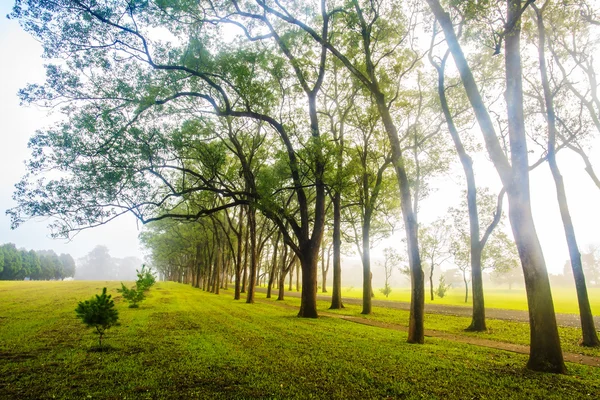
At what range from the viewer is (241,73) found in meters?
15.6

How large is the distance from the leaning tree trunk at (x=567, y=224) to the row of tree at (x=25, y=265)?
4341 inches

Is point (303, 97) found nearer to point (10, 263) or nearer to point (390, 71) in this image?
point (390, 71)

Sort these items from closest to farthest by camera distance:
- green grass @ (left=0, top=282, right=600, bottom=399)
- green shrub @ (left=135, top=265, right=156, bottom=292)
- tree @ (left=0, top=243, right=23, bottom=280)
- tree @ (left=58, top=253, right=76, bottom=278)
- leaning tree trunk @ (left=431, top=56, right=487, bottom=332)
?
green grass @ (left=0, top=282, right=600, bottom=399), leaning tree trunk @ (left=431, top=56, right=487, bottom=332), green shrub @ (left=135, top=265, right=156, bottom=292), tree @ (left=0, top=243, right=23, bottom=280), tree @ (left=58, top=253, right=76, bottom=278)

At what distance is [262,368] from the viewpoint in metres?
7.21

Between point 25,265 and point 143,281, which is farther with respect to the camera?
point 25,265

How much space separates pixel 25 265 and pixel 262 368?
119 m

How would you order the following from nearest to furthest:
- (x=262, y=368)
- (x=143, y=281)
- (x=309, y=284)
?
(x=262, y=368) < (x=309, y=284) < (x=143, y=281)

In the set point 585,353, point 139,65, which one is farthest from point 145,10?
point 585,353

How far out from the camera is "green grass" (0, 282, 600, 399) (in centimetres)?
579

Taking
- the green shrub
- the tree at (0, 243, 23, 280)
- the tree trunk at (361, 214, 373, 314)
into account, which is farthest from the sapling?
the tree at (0, 243, 23, 280)

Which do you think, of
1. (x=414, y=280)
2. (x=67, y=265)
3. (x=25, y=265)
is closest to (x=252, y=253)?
(x=414, y=280)

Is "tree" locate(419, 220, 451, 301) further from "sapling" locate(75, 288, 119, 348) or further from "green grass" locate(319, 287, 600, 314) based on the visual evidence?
"sapling" locate(75, 288, 119, 348)

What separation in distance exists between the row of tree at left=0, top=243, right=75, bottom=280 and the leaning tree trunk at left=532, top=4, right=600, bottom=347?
362 ft

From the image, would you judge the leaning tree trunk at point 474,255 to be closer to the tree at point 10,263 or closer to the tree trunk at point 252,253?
the tree trunk at point 252,253
